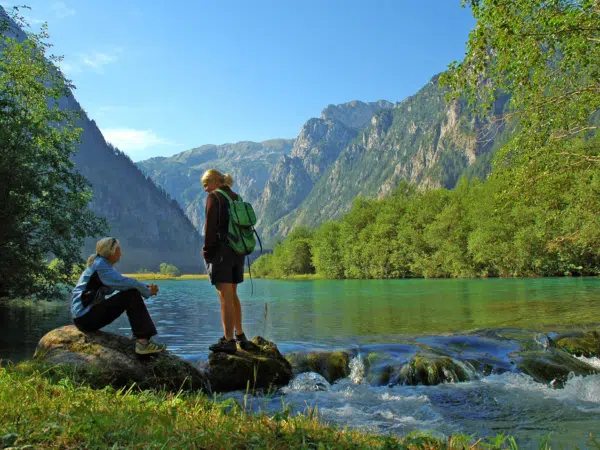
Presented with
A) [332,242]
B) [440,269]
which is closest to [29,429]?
[440,269]

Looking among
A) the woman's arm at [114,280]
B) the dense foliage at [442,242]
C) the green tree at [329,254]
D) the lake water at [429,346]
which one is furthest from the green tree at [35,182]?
the green tree at [329,254]

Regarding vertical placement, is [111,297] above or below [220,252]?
below

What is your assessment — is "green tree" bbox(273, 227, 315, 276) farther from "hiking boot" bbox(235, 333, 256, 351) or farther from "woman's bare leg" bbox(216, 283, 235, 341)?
"woman's bare leg" bbox(216, 283, 235, 341)

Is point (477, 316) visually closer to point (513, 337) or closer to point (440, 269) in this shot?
point (513, 337)

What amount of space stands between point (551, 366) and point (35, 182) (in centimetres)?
1722

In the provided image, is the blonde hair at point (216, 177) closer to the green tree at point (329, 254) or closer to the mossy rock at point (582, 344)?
the mossy rock at point (582, 344)

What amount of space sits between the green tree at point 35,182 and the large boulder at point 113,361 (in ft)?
33.6

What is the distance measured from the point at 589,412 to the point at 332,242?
4032 inches

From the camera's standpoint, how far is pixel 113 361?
680 cm

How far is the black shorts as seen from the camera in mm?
7477

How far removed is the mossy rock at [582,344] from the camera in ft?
38.1

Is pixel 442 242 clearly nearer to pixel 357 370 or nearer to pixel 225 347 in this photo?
pixel 357 370

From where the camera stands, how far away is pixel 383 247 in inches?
3627

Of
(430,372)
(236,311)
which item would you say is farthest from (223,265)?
(430,372)
